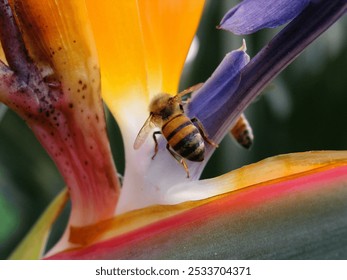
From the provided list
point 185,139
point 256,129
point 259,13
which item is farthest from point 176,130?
point 256,129

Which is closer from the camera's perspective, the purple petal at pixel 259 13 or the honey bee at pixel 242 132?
the purple petal at pixel 259 13

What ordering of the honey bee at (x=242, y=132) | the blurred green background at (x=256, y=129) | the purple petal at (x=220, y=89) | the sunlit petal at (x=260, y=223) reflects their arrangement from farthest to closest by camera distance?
the blurred green background at (x=256, y=129) < the honey bee at (x=242, y=132) < the purple petal at (x=220, y=89) < the sunlit petal at (x=260, y=223)

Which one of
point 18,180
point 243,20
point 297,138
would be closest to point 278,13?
point 243,20

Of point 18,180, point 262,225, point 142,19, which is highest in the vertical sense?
point 18,180

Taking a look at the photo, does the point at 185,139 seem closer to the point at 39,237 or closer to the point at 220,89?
the point at 220,89

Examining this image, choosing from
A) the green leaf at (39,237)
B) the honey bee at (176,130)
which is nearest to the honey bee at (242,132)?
the honey bee at (176,130)

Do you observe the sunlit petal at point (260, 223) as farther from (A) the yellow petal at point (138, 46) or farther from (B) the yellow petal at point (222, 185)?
(A) the yellow petal at point (138, 46)

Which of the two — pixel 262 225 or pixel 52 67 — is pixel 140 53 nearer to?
pixel 52 67
